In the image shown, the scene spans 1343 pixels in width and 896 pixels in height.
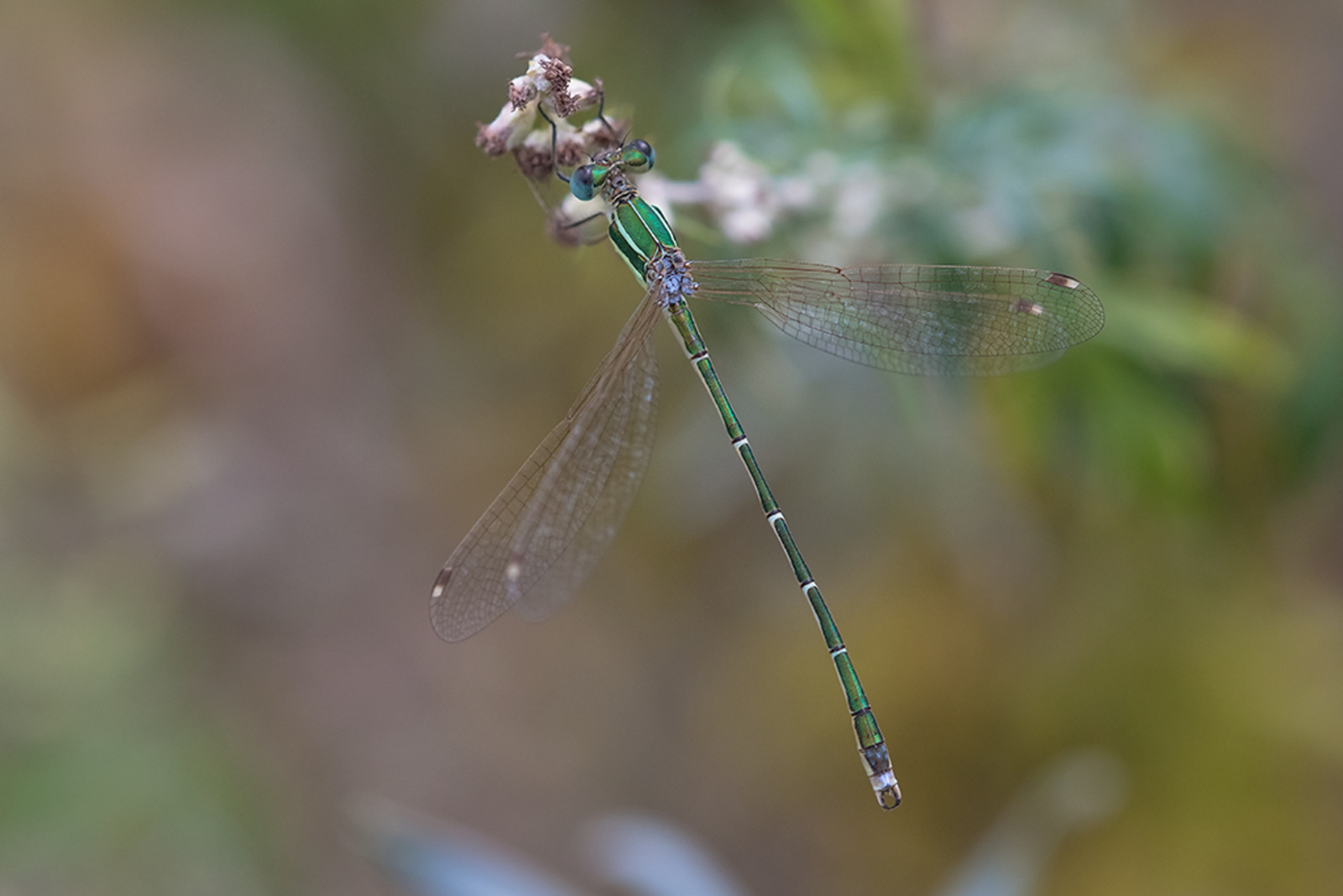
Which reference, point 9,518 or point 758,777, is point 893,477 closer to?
point 758,777

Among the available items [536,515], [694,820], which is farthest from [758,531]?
[536,515]

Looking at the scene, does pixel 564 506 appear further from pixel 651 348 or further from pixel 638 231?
pixel 638 231

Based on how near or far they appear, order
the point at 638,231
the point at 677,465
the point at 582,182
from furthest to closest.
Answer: the point at 677,465 < the point at 638,231 < the point at 582,182

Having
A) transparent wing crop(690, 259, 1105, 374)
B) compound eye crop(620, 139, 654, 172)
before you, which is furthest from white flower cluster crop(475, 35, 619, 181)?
transparent wing crop(690, 259, 1105, 374)

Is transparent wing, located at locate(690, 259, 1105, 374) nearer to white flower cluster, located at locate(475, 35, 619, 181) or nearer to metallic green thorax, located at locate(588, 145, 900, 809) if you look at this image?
metallic green thorax, located at locate(588, 145, 900, 809)

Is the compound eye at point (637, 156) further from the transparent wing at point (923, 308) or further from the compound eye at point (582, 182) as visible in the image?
the transparent wing at point (923, 308)

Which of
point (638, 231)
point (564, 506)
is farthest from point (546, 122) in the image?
point (564, 506)

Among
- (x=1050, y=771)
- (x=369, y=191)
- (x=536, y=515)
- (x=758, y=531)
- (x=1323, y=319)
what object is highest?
(x=369, y=191)
